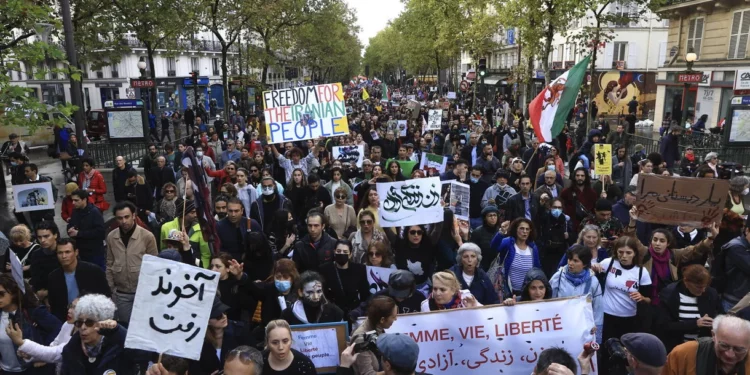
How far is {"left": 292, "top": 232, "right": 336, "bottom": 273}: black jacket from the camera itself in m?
6.17

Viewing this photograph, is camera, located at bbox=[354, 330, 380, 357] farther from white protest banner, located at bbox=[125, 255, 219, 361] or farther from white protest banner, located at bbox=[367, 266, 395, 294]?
white protest banner, located at bbox=[367, 266, 395, 294]

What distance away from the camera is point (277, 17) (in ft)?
102

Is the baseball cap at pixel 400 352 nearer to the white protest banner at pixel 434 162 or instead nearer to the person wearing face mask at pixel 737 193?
the person wearing face mask at pixel 737 193

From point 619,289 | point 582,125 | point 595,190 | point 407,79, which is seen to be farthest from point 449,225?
point 407,79

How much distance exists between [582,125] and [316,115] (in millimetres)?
13476

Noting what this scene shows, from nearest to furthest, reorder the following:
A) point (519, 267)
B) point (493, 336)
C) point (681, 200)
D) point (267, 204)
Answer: point (493, 336)
point (519, 267)
point (681, 200)
point (267, 204)

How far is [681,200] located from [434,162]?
5.78m

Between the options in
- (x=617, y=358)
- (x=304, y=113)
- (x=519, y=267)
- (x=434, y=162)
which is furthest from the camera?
(x=434, y=162)

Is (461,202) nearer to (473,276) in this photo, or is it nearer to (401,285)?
(473,276)

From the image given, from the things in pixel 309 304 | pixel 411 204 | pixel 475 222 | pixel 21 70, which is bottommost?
pixel 475 222

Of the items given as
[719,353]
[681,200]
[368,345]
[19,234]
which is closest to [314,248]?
[368,345]

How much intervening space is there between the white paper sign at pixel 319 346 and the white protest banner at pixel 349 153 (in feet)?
28.3

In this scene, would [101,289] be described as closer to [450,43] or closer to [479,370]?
[479,370]

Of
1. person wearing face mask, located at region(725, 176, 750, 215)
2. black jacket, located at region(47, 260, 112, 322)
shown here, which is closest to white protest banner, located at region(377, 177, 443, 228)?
black jacket, located at region(47, 260, 112, 322)
